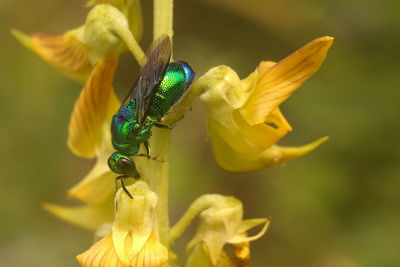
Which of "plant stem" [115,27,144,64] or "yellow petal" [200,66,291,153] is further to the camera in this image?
"plant stem" [115,27,144,64]

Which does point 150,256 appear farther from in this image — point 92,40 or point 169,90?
point 92,40

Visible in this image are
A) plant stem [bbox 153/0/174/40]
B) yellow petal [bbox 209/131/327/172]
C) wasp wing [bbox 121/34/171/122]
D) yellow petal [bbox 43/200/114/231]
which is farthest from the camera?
yellow petal [bbox 43/200/114/231]

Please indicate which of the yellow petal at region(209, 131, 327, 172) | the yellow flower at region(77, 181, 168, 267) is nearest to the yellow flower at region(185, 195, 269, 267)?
the yellow petal at region(209, 131, 327, 172)

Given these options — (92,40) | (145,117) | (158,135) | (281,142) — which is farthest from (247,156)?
(281,142)

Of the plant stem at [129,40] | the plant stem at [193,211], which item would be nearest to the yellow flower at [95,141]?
the plant stem at [129,40]

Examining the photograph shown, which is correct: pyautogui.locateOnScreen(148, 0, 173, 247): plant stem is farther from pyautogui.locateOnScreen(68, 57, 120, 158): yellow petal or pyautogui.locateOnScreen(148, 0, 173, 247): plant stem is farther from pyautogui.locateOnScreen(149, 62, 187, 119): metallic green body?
pyautogui.locateOnScreen(68, 57, 120, 158): yellow petal

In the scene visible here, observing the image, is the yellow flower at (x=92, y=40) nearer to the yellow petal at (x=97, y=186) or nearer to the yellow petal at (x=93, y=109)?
the yellow petal at (x=93, y=109)
